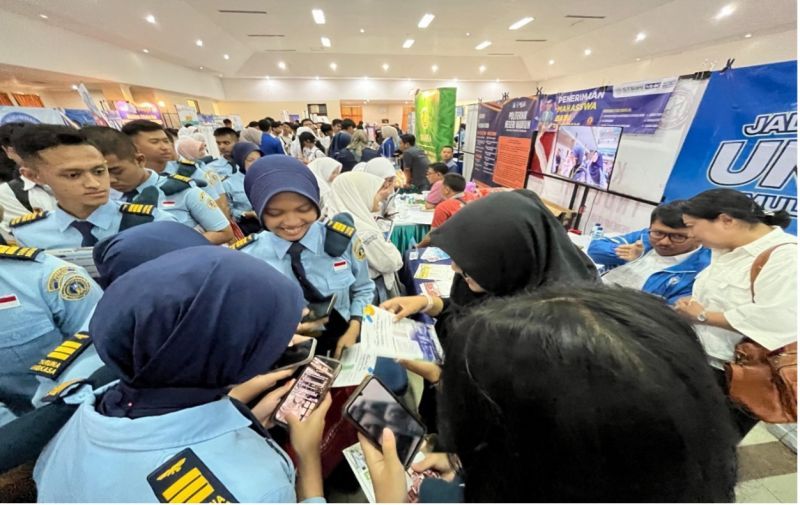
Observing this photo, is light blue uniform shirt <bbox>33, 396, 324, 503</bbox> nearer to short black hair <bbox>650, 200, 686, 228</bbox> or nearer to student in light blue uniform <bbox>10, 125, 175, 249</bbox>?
student in light blue uniform <bbox>10, 125, 175, 249</bbox>

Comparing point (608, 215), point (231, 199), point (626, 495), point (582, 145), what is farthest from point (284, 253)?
point (582, 145)

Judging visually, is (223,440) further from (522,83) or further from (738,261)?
(522,83)

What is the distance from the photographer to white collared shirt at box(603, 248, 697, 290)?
6.55ft

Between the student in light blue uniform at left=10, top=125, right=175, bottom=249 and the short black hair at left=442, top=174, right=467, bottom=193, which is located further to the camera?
the short black hair at left=442, top=174, right=467, bottom=193

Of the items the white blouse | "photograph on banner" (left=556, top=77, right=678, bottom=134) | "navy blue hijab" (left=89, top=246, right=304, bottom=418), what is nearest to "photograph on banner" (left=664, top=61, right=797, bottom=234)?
"photograph on banner" (left=556, top=77, right=678, bottom=134)

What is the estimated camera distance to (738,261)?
4.64 feet

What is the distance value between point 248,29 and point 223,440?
13.3 metres

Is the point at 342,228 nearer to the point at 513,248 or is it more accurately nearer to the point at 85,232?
the point at 513,248

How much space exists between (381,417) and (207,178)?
3.09 metres

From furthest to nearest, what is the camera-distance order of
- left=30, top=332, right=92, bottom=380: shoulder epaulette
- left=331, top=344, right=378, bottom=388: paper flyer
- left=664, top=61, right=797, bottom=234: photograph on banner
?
left=664, top=61, right=797, bottom=234: photograph on banner < left=331, top=344, right=378, bottom=388: paper flyer < left=30, top=332, right=92, bottom=380: shoulder epaulette

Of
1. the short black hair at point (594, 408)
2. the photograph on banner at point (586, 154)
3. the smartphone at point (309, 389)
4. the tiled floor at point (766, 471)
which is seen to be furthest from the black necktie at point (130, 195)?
the photograph on banner at point (586, 154)

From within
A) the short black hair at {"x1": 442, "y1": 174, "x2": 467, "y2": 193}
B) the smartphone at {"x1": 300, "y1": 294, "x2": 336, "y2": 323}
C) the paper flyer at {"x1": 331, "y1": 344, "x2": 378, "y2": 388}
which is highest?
the short black hair at {"x1": 442, "y1": 174, "x2": 467, "y2": 193}

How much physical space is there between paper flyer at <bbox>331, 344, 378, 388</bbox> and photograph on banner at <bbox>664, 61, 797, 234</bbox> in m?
2.40

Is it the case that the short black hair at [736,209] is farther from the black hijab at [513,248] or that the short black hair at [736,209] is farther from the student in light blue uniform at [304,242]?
the student in light blue uniform at [304,242]
